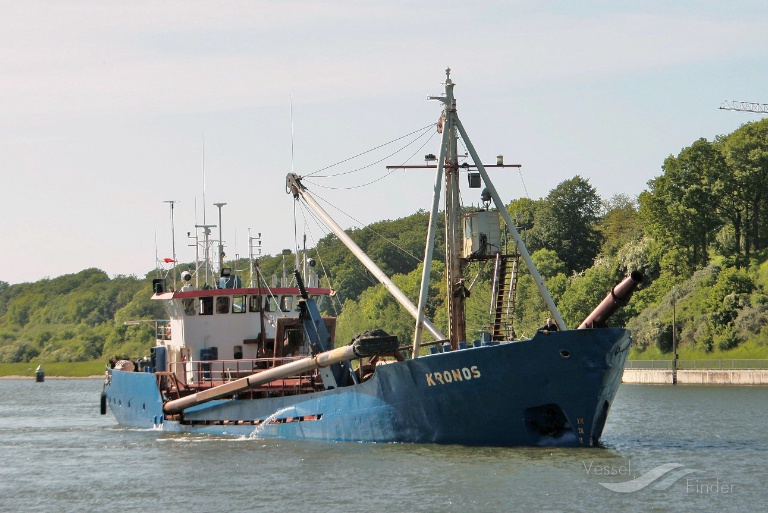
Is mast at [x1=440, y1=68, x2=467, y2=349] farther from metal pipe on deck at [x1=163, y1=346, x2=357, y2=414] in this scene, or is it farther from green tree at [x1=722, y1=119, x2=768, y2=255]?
green tree at [x1=722, y1=119, x2=768, y2=255]

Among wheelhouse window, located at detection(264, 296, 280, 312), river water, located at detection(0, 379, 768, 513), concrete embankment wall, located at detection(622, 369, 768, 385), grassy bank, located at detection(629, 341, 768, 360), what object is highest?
wheelhouse window, located at detection(264, 296, 280, 312)

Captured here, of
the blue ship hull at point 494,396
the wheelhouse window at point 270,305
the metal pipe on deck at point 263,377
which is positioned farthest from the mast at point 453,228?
the wheelhouse window at point 270,305

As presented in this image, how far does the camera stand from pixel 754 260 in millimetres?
92625

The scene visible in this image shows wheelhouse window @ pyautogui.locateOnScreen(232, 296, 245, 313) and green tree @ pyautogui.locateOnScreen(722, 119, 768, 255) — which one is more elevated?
green tree @ pyautogui.locateOnScreen(722, 119, 768, 255)

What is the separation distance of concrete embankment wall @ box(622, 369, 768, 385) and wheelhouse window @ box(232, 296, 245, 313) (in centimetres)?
3899

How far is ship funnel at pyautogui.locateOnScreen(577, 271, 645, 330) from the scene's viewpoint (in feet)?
110

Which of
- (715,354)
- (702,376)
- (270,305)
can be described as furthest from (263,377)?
(715,354)

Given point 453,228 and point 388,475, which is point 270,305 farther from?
point 388,475

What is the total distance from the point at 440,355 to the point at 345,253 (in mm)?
134697

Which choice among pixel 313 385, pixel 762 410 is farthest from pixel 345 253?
pixel 313 385

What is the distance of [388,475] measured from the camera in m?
32.2

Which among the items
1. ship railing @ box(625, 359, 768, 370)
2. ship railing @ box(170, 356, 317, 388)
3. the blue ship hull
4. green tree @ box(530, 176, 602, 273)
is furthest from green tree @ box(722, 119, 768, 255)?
the blue ship hull

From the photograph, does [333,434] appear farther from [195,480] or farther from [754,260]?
[754,260]

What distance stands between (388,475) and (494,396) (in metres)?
4.24
